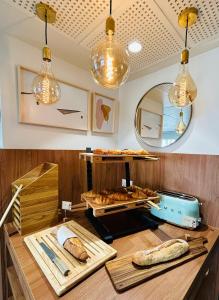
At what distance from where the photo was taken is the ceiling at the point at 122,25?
0.73 meters

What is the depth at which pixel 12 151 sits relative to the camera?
951 mm

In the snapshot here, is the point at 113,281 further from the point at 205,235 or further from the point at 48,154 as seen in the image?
the point at 48,154

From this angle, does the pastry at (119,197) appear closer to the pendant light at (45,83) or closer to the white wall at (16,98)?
the white wall at (16,98)

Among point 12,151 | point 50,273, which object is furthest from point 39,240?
point 12,151

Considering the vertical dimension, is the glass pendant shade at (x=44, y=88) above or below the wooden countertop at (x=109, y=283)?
above

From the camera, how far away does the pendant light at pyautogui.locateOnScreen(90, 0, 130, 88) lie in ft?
2.08

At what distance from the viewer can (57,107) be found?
1.17 m

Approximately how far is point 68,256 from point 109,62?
0.85 metres

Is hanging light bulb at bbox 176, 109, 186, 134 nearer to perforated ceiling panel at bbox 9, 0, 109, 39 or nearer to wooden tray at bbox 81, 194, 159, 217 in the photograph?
wooden tray at bbox 81, 194, 159, 217

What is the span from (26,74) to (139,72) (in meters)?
0.88

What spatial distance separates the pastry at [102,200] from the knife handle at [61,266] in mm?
296

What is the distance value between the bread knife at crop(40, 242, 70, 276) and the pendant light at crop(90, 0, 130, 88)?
78cm

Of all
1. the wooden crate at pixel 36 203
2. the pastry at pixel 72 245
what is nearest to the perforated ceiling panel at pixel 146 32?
the wooden crate at pixel 36 203

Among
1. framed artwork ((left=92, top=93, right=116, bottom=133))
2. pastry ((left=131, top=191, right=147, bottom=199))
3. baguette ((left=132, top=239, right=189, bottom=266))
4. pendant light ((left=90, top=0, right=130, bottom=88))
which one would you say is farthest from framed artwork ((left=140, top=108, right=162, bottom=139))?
baguette ((left=132, top=239, right=189, bottom=266))
